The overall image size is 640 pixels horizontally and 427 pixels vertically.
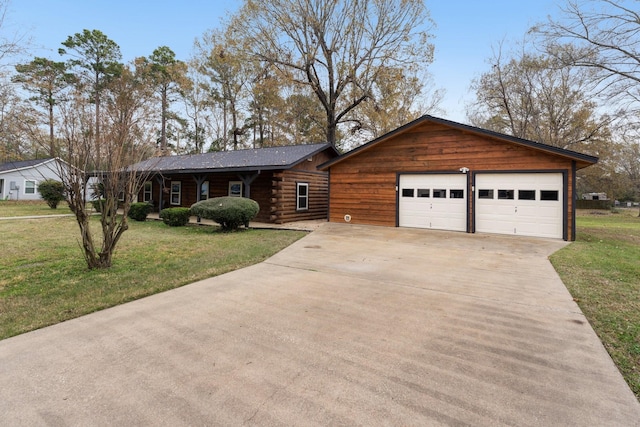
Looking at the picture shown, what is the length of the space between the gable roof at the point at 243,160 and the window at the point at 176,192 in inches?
45.0

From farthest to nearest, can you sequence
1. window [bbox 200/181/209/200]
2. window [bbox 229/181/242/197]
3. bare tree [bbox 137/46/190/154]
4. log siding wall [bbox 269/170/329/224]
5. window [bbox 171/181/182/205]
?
bare tree [bbox 137/46/190/154] → window [bbox 171/181/182/205] → window [bbox 200/181/209/200] → window [bbox 229/181/242/197] → log siding wall [bbox 269/170/329/224]

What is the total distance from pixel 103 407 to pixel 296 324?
1808 millimetres

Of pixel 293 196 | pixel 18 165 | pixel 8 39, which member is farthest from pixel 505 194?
pixel 18 165

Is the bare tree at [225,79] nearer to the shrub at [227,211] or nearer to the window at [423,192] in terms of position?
the shrub at [227,211]

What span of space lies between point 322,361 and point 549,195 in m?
10.2

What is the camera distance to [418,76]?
23.0m

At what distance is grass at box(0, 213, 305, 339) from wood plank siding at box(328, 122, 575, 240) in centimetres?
348

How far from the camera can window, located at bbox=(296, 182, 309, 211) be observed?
47.8 feet

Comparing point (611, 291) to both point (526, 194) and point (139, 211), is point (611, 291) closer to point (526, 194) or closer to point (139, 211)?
point (526, 194)

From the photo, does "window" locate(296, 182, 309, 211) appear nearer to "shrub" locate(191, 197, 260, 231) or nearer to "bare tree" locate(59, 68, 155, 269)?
"shrub" locate(191, 197, 260, 231)

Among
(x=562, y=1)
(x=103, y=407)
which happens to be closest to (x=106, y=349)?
(x=103, y=407)

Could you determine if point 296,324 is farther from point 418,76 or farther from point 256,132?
point 256,132

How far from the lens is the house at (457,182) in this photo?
9.73 metres

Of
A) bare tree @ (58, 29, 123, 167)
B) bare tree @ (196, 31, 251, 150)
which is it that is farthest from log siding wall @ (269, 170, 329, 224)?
bare tree @ (58, 29, 123, 167)
